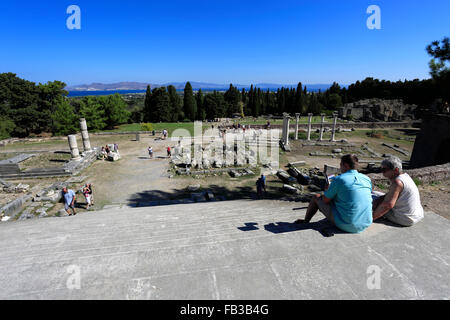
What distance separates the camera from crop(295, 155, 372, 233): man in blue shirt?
11.3 ft

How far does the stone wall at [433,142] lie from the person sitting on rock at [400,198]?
16687 millimetres

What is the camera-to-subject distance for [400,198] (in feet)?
12.7

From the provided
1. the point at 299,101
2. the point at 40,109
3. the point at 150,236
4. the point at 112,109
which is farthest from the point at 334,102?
the point at 150,236

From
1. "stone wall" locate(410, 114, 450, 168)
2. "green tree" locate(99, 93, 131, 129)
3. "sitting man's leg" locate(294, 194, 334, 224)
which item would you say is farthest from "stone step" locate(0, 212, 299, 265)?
"green tree" locate(99, 93, 131, 129)

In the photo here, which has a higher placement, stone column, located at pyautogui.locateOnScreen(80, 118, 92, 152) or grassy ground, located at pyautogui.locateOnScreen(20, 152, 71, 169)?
stone column, located at pyautogui.locateOnScreen(80, 118, 92, 152)

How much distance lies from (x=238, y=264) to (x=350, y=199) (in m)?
1.98

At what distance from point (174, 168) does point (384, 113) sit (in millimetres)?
41812

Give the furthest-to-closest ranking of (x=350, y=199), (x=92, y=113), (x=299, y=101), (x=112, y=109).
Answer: (x=299, y=101)
(x=112, y=109)
(x=92, y=113)
(x=350, y=199)

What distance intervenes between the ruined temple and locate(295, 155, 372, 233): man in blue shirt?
45257 millimetres

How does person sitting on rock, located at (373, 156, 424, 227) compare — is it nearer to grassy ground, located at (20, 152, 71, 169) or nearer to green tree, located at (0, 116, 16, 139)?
grassy ground, located at (20, 152, 71, 169)

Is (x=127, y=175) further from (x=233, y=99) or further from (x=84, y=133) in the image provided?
(x=233, y=99)

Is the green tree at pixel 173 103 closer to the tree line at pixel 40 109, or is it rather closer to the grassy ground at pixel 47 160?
the tree line at pixel 40 109

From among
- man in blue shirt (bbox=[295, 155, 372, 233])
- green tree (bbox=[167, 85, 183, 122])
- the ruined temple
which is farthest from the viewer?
green tree (bbox=[167, 85, 183, 122])

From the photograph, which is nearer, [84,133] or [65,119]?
[84,133]
